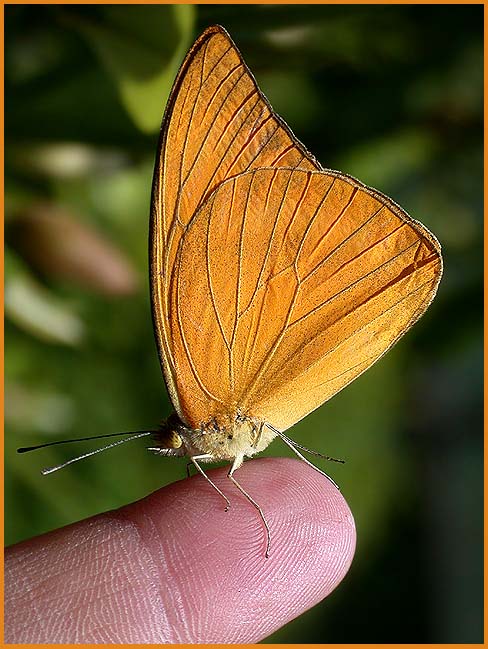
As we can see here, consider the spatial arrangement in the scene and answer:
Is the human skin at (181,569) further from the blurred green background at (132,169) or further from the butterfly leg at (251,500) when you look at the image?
the blurred green background at (132,169)

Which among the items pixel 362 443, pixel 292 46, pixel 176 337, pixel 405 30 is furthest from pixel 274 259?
pixel 362 443

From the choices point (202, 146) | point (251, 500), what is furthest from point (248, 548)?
point (202, 146)

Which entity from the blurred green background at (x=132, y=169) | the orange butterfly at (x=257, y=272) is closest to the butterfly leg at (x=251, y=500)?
the orange butterfly at (x=257, y=272)

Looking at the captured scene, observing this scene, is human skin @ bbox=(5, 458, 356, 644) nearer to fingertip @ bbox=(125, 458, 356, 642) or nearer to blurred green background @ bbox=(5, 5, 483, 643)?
fingertip @ bbox=(125, 458, 356, 642)

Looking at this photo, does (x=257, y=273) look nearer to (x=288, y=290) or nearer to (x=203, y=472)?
(x=288, y=290)

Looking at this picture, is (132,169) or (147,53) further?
(132,169)

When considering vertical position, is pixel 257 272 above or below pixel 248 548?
above

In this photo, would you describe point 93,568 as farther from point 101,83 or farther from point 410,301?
point 101,83
